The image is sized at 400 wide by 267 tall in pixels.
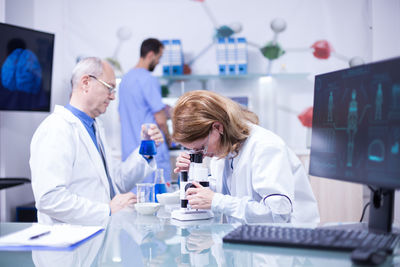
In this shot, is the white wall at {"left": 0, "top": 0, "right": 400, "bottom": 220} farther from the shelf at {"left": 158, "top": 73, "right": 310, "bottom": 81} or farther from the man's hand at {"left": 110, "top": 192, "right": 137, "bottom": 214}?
the man's hand at {"left": 110, "top": 192, "right": 137, "bottom": 214}

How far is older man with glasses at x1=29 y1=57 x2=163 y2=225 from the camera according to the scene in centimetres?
178

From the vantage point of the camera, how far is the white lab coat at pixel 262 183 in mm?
1444

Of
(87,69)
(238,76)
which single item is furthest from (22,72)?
(238,76)

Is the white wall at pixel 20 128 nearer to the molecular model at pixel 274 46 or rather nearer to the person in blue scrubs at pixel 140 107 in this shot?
the person in blue scrubs at pixel 140 107

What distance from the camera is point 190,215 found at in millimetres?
1419

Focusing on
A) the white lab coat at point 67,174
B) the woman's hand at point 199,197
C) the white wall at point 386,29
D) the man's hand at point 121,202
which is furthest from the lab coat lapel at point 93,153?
the white wall at point 386,29

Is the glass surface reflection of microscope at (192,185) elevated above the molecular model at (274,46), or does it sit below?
below

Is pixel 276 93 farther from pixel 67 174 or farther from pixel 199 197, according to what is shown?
pixel 199 197

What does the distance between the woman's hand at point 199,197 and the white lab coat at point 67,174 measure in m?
0.40

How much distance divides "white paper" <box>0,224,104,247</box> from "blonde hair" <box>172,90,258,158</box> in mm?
508

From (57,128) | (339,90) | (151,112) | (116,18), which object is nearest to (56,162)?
(57,128)

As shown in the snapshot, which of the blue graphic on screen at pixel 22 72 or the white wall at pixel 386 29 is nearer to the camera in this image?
the blue graphic on screen at pixel 22 72

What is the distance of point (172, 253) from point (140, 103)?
253 centimetres

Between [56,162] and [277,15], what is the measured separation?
313 centimetres
